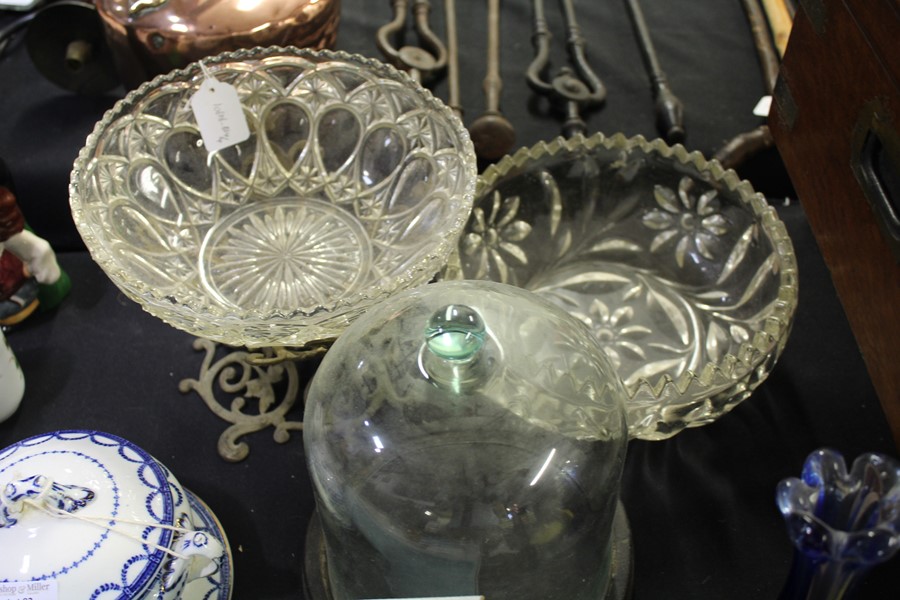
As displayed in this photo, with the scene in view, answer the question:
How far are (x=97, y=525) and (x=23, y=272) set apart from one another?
0.43 metres

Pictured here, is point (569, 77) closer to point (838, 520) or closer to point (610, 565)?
point (610, 565)

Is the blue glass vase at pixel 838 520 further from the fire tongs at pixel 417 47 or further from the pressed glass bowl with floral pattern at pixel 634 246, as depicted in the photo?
the fire tongs at pixel 417 47

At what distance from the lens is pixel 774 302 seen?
34.7 inches

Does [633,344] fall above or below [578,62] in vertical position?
below

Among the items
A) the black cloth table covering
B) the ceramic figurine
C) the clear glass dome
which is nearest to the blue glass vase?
the clear glass dome

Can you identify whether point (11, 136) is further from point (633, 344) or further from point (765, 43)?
point (765, 43)

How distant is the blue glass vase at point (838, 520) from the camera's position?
466 millimetres

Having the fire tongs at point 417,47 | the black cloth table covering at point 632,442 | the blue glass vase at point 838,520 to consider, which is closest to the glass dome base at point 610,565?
the black cloth table covering at point 632,442

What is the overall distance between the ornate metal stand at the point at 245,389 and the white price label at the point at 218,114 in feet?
0.72

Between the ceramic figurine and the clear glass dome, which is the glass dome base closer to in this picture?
the clear glass dome

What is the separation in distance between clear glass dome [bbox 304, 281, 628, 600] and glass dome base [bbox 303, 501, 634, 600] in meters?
0.09

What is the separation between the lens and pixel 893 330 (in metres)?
0.74

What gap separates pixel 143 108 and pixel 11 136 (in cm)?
29

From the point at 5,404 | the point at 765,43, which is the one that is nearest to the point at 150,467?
the point at 5,404
